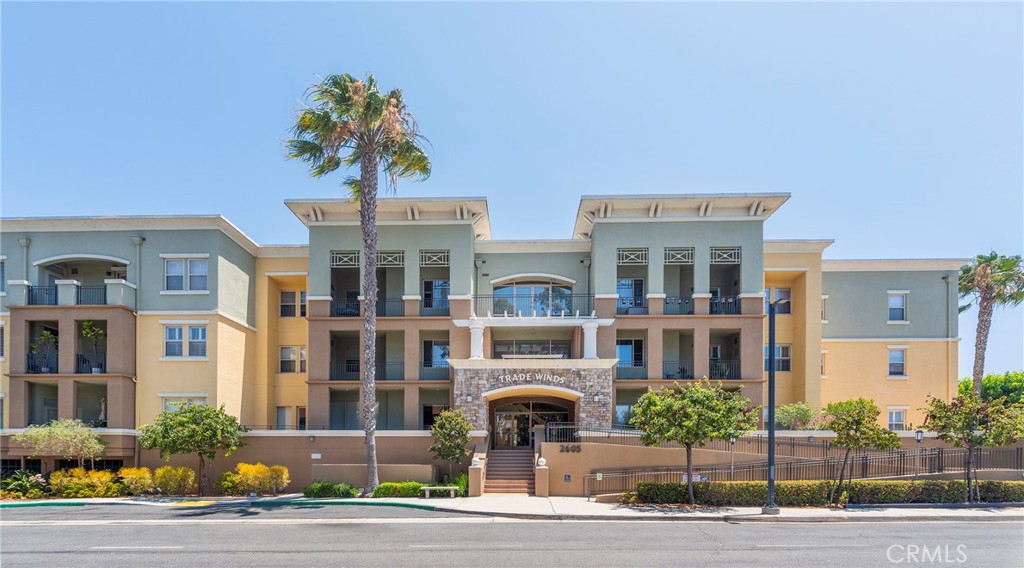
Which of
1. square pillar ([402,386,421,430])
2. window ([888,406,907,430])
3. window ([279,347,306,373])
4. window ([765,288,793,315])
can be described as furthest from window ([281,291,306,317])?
window ([888,406,907,430])

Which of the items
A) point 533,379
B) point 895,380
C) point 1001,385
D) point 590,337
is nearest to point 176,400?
point 533,379

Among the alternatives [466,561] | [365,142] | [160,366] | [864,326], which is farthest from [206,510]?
[864,326]

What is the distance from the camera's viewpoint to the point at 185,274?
30672 millimetres

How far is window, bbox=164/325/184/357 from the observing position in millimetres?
30266

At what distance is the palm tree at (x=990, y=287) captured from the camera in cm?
3441

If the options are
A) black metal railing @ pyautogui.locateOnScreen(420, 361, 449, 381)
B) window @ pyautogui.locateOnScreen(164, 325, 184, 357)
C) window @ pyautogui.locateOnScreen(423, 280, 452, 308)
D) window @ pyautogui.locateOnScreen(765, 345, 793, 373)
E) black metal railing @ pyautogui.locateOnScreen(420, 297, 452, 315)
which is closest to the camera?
window @ pyautogui.locateOnScreen(164, 325, 184, 357)

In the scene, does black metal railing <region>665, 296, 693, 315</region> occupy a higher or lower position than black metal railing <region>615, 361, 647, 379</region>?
higher

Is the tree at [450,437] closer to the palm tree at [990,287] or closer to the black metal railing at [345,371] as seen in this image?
the black metal railing at [345,371]

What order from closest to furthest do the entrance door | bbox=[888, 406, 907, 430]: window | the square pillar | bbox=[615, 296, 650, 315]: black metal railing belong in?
the square pillar
the entrance door
bbox=[615, 296, 650, 315]: black metal railing
bbox=[888, 406, 907, 430]: window

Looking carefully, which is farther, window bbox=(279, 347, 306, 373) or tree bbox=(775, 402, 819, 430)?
window bbox=(279, 347, 306, 373)

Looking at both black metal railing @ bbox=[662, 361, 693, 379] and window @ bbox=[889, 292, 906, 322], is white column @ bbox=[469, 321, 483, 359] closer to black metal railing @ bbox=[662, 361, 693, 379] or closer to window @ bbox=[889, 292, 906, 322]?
black metal railing @ bbox=[662, 361, 693, 379]

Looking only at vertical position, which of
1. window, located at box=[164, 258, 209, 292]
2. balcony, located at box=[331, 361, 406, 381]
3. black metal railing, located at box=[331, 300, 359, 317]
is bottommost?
balcony, located at box=[331, 361, 406, 381]

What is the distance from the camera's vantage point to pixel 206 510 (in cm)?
2259

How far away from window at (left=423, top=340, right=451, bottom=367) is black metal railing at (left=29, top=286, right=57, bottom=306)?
17248 millimetres
